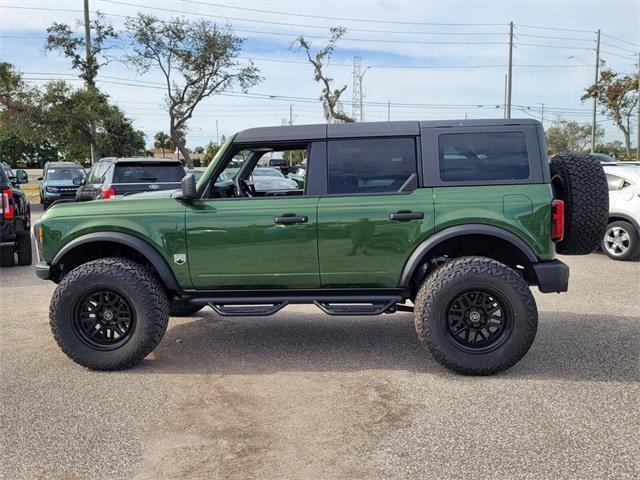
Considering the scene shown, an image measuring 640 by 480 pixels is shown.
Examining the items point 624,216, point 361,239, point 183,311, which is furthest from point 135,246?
point 624,216

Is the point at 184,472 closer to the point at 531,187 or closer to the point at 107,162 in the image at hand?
the point at 531,187

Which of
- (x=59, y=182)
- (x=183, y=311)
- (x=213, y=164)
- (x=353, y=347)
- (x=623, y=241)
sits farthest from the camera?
(x=59, y=182)

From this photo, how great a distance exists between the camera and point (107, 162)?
42.4 ft

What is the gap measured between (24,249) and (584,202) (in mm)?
8786

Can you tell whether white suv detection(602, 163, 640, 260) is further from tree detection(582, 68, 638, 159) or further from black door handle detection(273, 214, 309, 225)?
tree detection(582, 68, 638, 159)

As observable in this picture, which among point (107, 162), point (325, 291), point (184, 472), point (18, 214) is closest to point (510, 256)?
point (325, 291)

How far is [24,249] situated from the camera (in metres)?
10.3

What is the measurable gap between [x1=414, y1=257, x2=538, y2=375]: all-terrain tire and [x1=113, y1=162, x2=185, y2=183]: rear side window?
8235 millimetres

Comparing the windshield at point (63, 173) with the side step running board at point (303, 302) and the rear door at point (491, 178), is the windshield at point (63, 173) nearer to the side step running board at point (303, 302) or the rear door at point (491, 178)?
the side step running board at point (303, 302)

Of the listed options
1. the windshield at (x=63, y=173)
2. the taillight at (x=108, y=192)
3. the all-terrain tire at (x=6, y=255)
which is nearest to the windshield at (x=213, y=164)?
the all-terrain tire at (x=6, y=255)

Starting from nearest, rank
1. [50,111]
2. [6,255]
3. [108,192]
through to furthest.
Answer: [6,255]
[108,192]
[50,111]

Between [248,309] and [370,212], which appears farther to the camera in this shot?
[248,309]

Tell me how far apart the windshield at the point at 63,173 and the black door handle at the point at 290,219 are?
67.5ft

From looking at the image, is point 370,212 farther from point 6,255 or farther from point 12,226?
point 6,255
